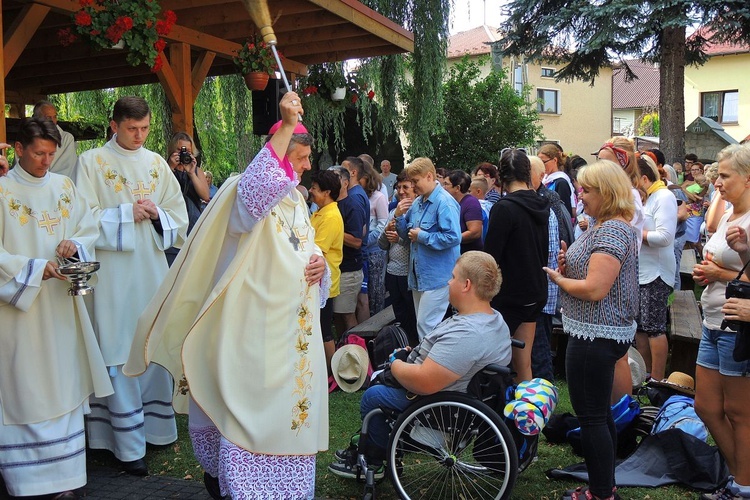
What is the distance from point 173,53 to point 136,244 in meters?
3.76

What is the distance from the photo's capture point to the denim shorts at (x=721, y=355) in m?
3.99

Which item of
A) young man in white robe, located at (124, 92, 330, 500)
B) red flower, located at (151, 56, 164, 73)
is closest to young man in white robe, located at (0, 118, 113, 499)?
young man in white robe, located at (124, 92, 330, 500)

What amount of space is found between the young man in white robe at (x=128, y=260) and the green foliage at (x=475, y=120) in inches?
662

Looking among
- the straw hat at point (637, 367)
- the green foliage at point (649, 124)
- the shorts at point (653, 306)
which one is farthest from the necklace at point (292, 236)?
the green foliage at point (649, 124)

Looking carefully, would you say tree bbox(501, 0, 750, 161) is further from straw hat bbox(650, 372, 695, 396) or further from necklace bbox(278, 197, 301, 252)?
necklace bbox(278, 197, 301, 252)

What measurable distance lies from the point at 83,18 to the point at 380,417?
4.19 m

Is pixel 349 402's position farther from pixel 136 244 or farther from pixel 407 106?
pixel 407 106

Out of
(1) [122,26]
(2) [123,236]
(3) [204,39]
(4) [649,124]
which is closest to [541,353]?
(2) [123,236]

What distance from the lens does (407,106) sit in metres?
15.4

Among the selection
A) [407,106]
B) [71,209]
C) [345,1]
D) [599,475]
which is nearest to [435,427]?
[599,475]

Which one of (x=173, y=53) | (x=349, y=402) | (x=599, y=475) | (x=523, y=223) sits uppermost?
(x=173, y=53)

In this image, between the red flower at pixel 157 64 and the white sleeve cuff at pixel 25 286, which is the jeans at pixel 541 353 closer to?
the white sleeve cuff at pixel 25 286

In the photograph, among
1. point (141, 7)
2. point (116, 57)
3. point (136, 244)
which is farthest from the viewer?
point (116, 57)

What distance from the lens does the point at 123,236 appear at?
199 inches
